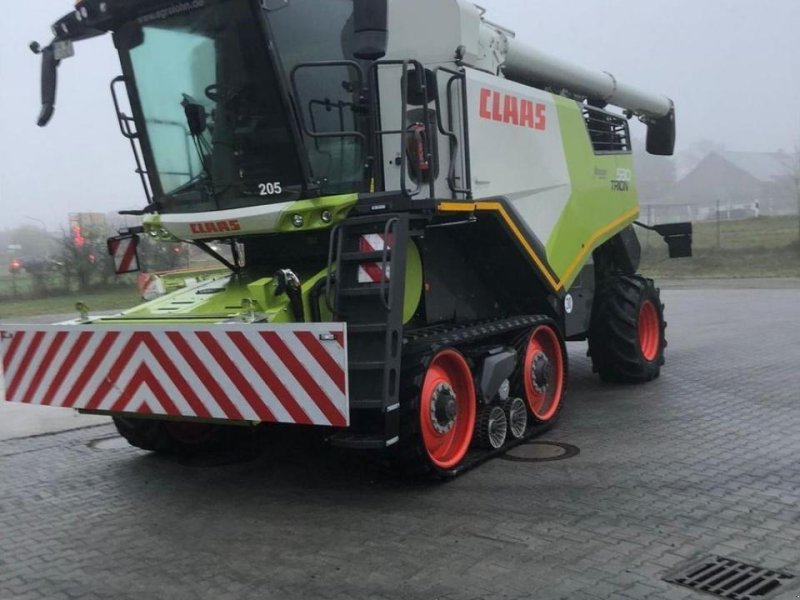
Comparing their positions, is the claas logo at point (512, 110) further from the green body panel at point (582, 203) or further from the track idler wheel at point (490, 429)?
the track idler wheel at point (490, 429)

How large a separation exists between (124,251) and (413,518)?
3.63 m

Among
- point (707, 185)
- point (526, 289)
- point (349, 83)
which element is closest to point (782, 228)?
point (526, 289)

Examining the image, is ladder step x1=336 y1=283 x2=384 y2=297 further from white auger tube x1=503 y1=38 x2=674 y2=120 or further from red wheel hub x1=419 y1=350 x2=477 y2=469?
white auger tube x1=503 y1=38 x2=674 y2=120

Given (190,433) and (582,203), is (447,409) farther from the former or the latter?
(582,203)

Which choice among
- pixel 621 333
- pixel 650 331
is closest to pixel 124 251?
pixel 621 333

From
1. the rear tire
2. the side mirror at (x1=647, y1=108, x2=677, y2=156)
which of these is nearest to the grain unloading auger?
the rear tire

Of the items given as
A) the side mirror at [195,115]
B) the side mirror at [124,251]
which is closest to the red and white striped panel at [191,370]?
the side mirror at [124,251]

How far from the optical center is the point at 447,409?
5.71 meters

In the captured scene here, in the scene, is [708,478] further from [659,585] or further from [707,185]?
[707,185]

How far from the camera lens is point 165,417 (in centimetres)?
551

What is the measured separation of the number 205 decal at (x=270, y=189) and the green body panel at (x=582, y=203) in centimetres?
260

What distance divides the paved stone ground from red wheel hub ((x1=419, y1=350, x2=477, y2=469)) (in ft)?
0.75

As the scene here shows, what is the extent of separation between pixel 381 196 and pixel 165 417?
203 centimetres

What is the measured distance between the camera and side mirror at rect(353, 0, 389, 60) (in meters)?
4.70
